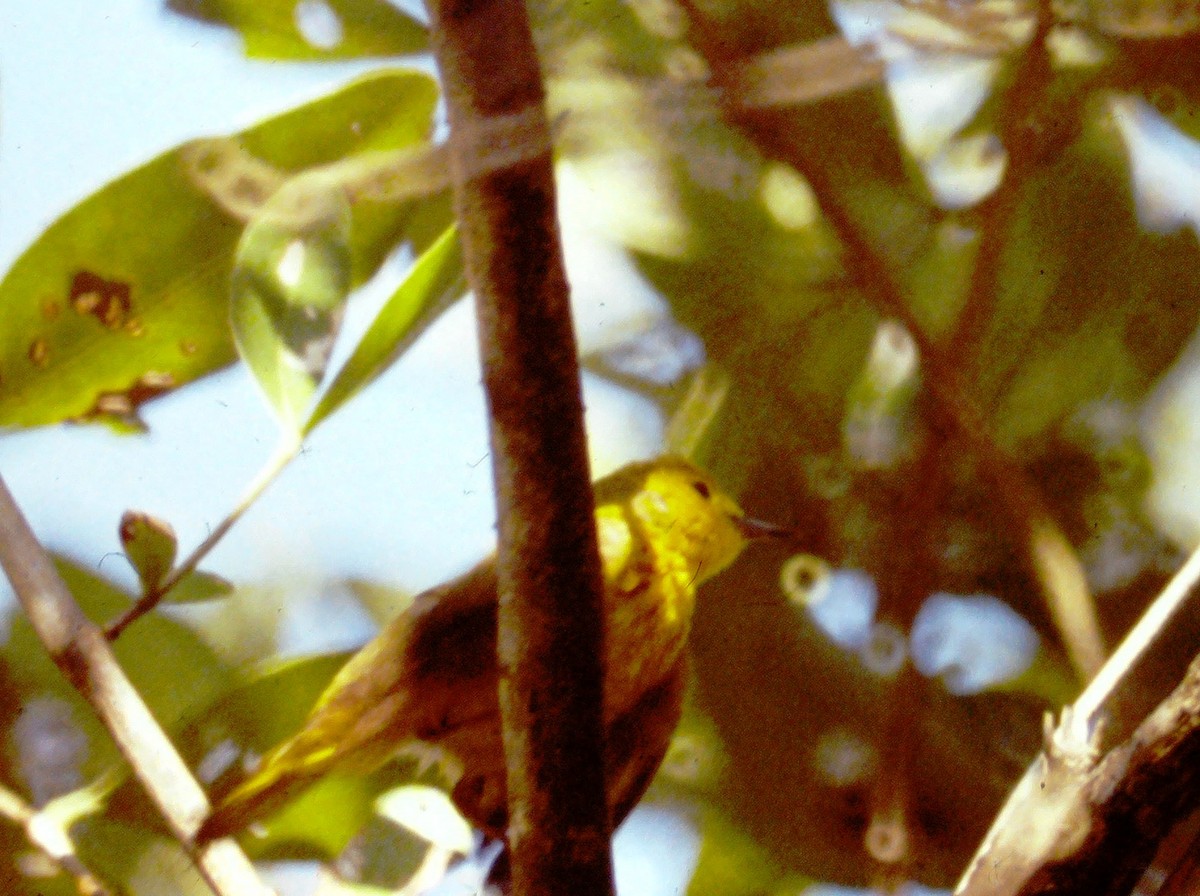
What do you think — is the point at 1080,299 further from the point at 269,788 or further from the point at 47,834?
the point at 47,834

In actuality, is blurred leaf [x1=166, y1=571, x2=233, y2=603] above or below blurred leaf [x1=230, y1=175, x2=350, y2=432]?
below

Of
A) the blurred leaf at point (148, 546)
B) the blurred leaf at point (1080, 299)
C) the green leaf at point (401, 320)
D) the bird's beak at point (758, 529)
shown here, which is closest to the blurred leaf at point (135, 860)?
the blurred leaf at point (148, 546)

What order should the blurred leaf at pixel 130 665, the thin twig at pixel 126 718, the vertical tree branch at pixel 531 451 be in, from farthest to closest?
the blurred leaf at pixel 130 665 < the thin twig at pixel 126 718 < the vertical tree branch at pixel 531 451

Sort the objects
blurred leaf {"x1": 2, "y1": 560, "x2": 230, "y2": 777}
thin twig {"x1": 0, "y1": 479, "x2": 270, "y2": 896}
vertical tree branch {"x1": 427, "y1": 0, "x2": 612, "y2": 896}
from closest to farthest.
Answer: vertical tree branch {"x1": 427, "y1": 0, "x2": 612, "y2": 896}, thin twig {"x1": 0, "y1": 479, "x2": 270, "y2": 896}, blurred leaf {"x1": 2, "y1": 560, "x2": 230, "y2": 777}

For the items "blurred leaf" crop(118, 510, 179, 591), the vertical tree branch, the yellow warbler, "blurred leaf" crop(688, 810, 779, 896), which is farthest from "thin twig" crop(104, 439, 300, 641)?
"blurred leaf" crop(688, 810, 779, 896)

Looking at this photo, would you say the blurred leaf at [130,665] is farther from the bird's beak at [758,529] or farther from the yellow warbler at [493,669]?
the bird's beak at [758,529]

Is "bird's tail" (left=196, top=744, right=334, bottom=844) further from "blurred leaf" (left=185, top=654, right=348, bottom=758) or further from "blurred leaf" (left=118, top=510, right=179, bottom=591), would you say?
"blurred leaf" (left=118, top=510, right=179, bottom=591)

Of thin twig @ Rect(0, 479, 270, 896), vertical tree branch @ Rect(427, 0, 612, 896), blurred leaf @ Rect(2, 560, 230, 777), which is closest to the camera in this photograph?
vertical tree branch @ Rect(427, 0, 612, 896)
